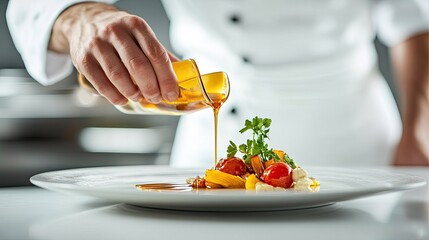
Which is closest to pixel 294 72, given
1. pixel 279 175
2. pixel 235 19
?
pixel 235 19

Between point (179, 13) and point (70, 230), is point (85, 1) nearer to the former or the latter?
point (179, 13)

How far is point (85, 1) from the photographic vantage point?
1684 millimetres

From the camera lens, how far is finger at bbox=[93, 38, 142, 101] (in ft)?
4.00

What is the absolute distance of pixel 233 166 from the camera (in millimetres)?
1174

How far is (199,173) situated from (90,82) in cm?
29

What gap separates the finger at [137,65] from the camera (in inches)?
46.6

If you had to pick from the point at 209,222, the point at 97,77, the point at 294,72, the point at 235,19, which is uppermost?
the point at 235,19

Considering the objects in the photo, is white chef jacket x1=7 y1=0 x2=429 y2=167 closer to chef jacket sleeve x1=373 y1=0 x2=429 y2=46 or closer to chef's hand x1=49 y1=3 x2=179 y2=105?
chef jacket sleeve x1=373 y1=0 x2=429 y2=46

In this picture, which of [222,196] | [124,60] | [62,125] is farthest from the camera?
[62,125]

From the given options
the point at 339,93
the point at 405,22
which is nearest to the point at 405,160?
the point at 339,93

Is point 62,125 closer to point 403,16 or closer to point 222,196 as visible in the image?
point 403,16

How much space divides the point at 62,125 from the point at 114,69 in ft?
10.7

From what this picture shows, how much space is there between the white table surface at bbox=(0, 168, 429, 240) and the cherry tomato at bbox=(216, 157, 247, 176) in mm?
207

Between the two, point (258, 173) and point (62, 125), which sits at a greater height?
point (62, 125)
